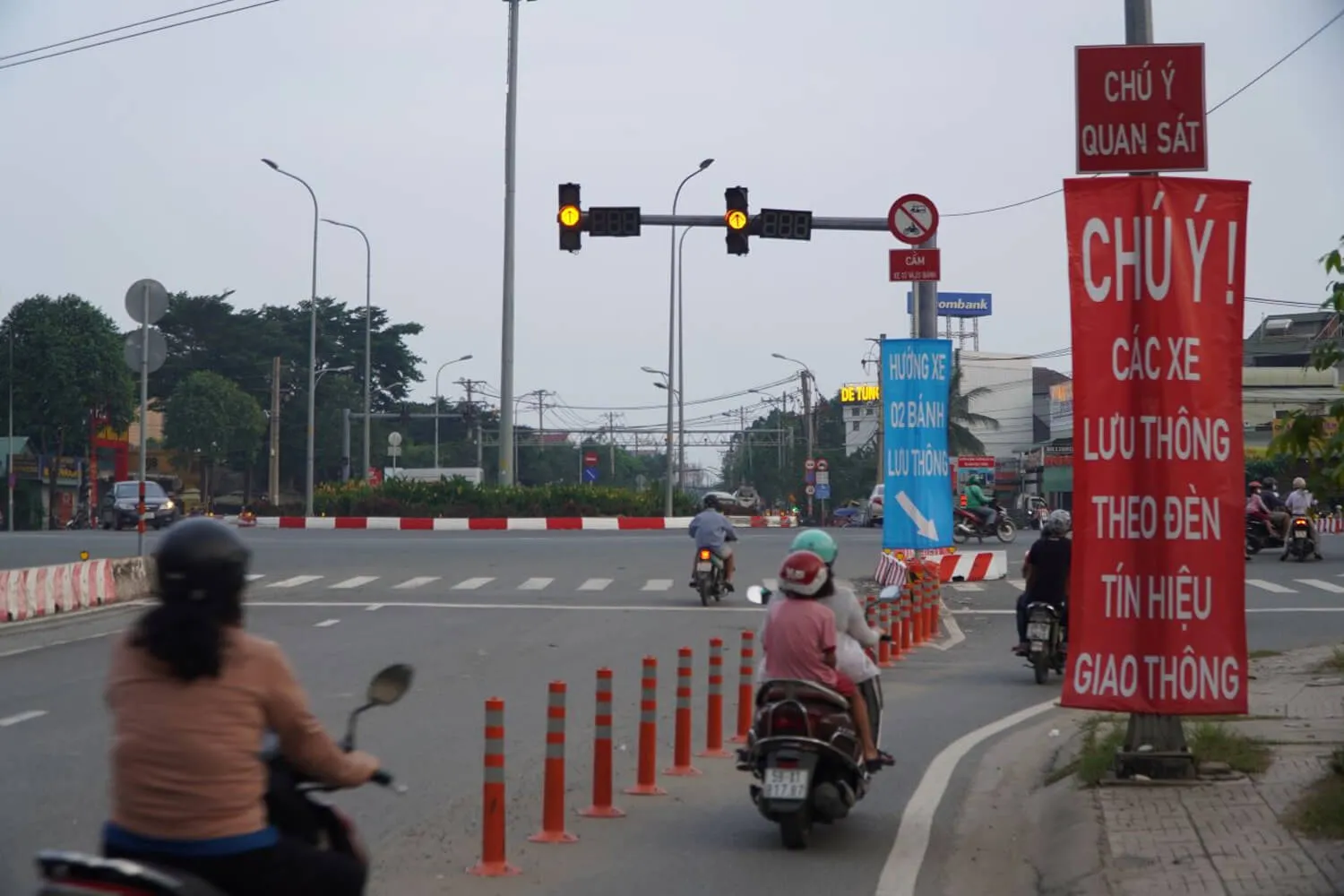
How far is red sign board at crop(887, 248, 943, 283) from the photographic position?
66.8 ft

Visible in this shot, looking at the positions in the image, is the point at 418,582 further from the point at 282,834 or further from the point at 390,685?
the point at 282,834

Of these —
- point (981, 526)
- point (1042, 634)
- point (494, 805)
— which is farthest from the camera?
point (981, 526)

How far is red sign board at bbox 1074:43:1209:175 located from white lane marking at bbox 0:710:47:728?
906cm

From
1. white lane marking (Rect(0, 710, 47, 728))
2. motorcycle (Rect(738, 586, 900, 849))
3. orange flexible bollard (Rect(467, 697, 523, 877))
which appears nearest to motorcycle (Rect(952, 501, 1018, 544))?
white lane marking (Rect(0, 710, 47, 728))

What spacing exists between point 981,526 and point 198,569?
3625 centimetres

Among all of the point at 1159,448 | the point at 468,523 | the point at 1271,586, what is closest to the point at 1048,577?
the point at 1159,448

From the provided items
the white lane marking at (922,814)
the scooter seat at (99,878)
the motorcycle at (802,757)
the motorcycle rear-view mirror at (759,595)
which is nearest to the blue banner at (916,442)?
the white lane marking at (922,814)

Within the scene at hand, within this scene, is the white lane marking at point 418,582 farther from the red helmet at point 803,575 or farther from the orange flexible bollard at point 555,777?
the red helmet at point 803,575

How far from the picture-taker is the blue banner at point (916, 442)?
69.5ft

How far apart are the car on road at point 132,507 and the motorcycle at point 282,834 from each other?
42409mm

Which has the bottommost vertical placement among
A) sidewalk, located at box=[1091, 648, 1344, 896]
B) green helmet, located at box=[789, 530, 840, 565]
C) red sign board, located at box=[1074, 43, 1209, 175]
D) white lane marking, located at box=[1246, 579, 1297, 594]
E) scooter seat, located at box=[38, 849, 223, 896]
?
sidewalk, located at box=[1091, 648, 1344, 896]

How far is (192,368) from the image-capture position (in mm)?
80250

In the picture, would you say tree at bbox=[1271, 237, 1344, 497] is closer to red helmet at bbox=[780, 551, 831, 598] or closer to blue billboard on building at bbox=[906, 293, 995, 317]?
red helmet at bbox=[780, 551, 831, 598]

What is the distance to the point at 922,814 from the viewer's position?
29.7 feet
